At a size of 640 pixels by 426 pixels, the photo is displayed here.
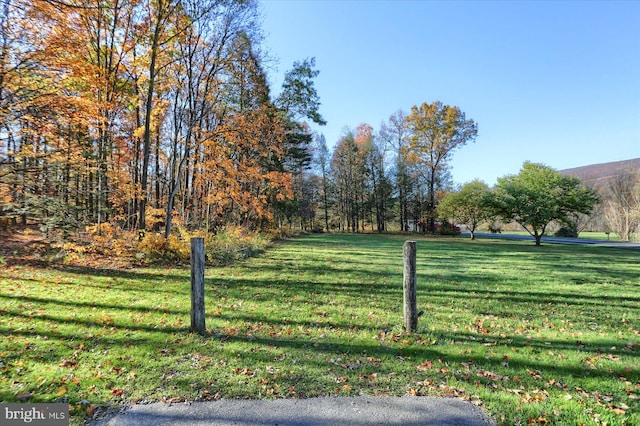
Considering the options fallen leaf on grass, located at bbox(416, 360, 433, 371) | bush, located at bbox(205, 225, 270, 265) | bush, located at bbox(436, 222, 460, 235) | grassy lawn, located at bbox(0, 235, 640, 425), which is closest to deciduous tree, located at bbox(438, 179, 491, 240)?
bush, located at bbox(436, 222, 460, 235)

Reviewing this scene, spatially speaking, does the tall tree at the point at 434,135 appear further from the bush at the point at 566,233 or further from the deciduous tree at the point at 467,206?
the bush at the point at 566,233

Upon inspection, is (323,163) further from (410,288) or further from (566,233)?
(410,288)

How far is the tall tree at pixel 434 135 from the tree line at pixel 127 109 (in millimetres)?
16633

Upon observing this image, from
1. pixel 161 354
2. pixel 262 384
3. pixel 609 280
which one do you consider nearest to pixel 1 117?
pixel 161 354

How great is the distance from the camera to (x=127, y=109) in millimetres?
13469

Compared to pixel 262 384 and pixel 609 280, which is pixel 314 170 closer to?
pixel 609 280

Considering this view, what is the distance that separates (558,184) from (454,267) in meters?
14.0

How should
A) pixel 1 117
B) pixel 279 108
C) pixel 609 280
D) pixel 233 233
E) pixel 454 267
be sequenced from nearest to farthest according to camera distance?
pixel 1 117 → pixel 609 280 → pixel 454 267 → pixel 233 233 → pixel 279 108

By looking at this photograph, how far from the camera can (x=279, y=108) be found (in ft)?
55.9

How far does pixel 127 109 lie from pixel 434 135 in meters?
25.9

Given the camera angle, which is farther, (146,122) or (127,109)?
(127,109)

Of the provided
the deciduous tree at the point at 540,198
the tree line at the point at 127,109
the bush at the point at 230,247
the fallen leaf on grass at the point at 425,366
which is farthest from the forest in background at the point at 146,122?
the deciduous tree at the point at 540,198

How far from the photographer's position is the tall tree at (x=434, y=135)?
28797mm

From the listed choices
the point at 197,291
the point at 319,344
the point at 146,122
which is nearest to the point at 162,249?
the point at 146,122
